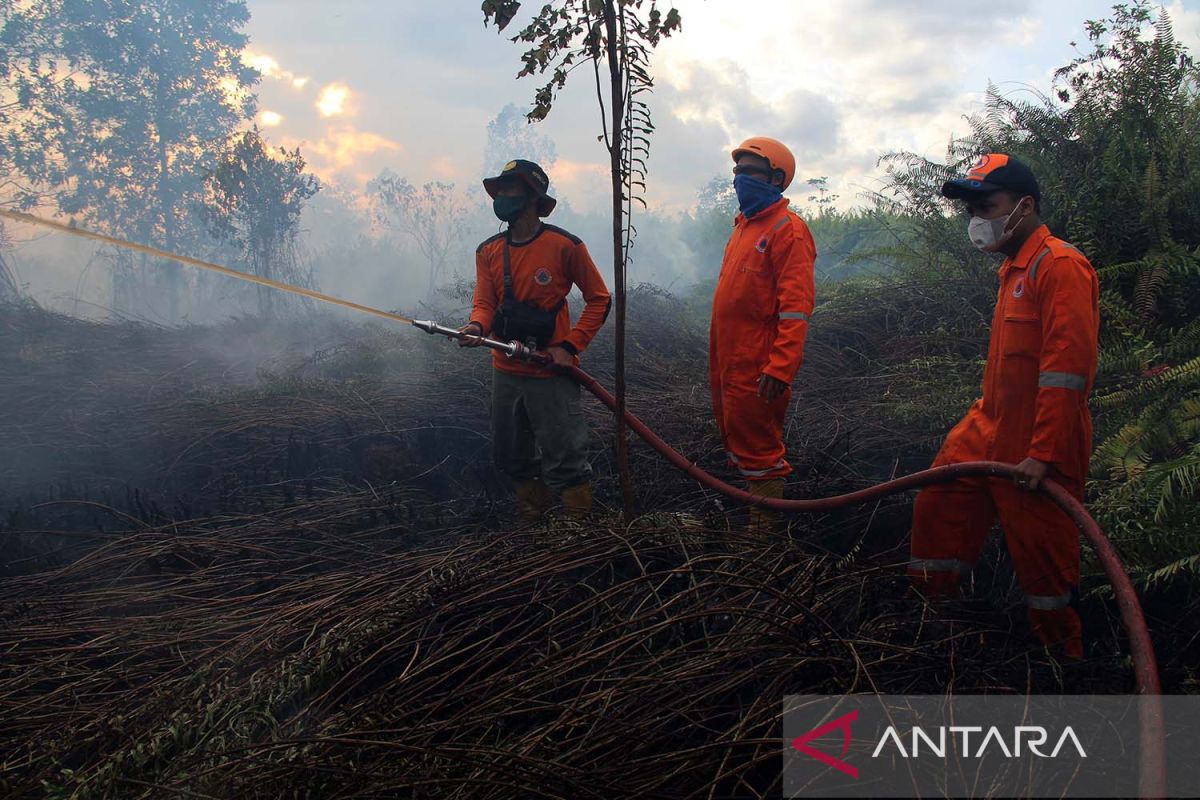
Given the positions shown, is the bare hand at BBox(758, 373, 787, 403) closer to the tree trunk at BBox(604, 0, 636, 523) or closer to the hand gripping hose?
the hand gripping hose

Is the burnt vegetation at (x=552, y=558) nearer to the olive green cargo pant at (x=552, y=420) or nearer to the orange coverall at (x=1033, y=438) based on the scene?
the orange coverall at (x=1033, y=438)

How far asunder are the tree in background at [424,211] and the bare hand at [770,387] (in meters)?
22.7

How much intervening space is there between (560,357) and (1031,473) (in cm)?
234

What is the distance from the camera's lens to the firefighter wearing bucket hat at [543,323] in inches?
163

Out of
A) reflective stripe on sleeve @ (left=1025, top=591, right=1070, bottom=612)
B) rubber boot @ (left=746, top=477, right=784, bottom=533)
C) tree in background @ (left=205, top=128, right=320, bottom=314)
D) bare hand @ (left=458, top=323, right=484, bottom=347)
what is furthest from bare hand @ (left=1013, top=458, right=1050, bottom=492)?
tree in background @ (left=205, top=128, right=320, bottom=314)

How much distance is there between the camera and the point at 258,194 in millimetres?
14805

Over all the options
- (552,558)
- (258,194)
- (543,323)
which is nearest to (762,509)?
(552,558)

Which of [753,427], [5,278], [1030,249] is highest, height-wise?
[1030,249]

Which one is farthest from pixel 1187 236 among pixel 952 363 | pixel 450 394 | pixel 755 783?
pixel 450 394

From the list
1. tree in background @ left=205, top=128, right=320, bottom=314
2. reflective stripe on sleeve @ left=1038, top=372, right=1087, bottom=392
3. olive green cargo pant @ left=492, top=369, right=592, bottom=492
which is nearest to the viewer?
reflective stripe on sleeve @ left=1038, top=372, right=1087, bottom=392

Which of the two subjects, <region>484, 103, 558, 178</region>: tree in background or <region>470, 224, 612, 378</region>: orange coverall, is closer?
<region>470, 224, 612, 378</region>: orange coverall

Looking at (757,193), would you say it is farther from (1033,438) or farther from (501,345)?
(1033,438)

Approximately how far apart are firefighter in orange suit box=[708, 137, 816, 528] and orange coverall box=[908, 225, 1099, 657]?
851 millimetres

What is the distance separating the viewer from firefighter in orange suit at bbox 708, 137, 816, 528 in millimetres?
3594
